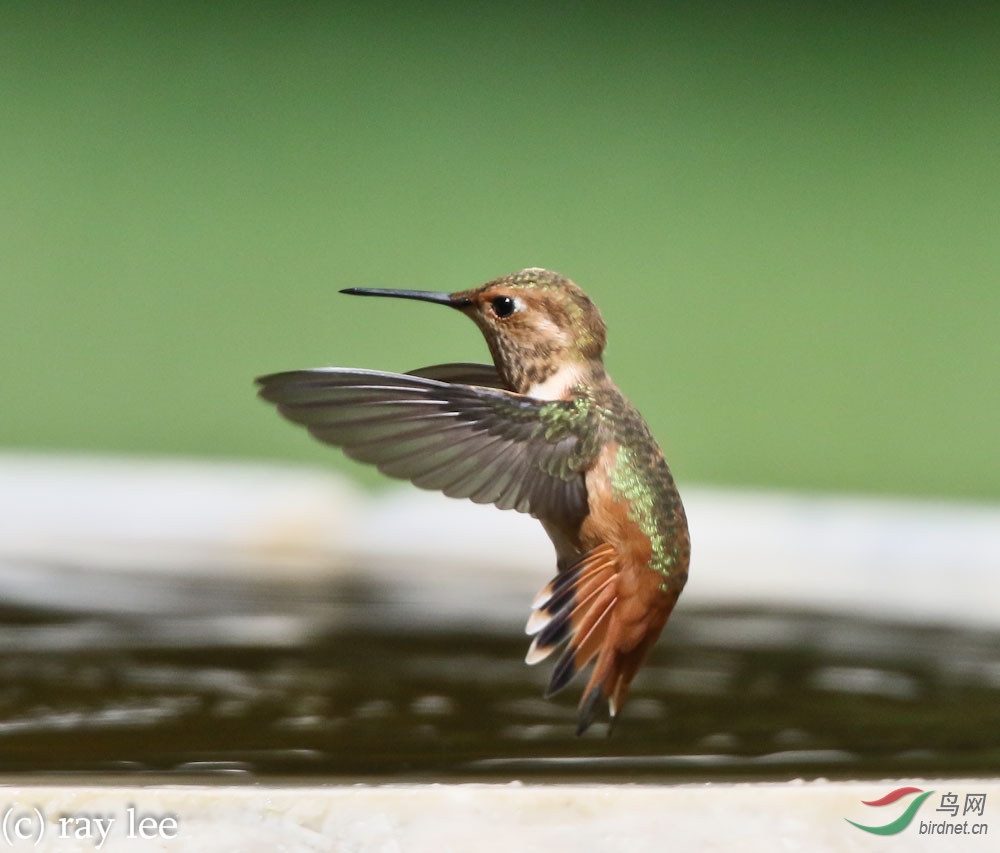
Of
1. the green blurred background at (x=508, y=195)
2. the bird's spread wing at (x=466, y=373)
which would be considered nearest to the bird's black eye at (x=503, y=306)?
the bird's spread wing at (x=466, y=373)

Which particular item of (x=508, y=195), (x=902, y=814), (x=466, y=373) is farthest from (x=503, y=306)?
(x=508, y=195)

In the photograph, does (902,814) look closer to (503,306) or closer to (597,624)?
(597,624)

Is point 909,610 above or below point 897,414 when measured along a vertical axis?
below

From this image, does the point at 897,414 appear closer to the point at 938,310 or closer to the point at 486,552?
the point at 938,310

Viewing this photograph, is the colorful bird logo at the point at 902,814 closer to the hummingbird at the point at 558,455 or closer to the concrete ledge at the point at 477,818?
the concrete ledge at the point at 477,818

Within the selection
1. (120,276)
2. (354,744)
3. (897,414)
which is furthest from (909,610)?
(120,276)
